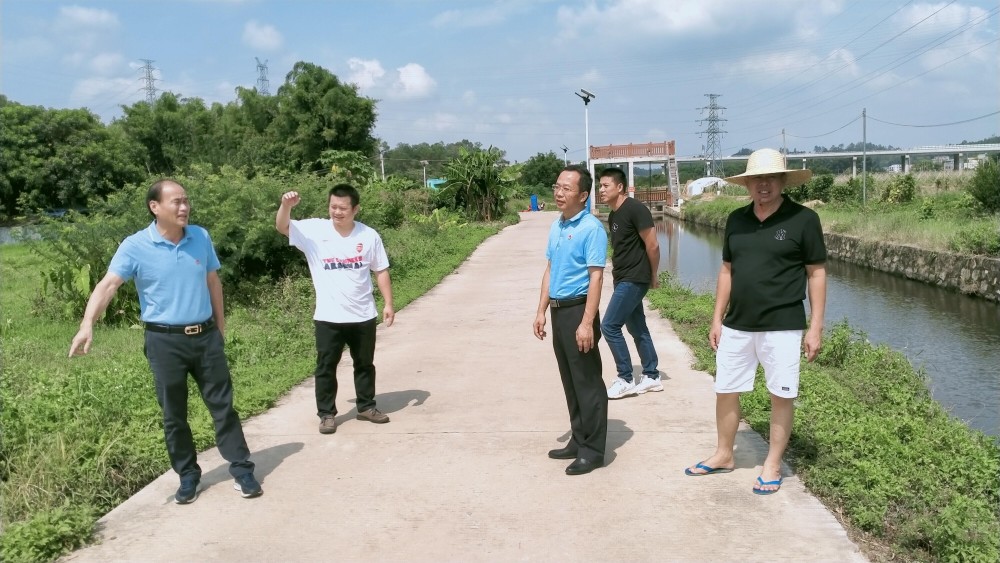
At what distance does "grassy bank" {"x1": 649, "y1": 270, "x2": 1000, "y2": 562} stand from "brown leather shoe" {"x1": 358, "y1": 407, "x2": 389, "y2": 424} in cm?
257

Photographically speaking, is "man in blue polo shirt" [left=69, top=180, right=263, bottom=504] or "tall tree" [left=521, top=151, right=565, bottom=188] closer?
"man in blue polo shirt" [left=69, top=180, right=263, bottom=504]

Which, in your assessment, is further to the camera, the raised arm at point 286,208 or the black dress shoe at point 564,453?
the raised arm at point 286,208

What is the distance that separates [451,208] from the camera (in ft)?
101

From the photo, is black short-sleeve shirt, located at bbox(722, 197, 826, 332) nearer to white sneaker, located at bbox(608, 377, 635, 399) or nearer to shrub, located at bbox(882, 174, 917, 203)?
white sneaker, located at bbox(608, 377, 635, 399)

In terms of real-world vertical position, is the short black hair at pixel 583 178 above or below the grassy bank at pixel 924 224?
above

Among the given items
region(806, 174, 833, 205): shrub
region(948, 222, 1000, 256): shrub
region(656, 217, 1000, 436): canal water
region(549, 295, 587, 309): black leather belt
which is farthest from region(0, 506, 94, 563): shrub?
region(806, 174, 833, 205): shrub

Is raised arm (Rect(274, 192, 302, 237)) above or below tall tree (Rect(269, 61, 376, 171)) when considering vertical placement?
below

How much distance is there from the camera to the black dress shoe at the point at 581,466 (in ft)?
14.4

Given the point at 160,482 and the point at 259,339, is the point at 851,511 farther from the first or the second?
the point at 259,339

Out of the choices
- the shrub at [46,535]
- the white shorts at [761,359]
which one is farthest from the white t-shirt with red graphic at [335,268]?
the white shorts at [761,359]

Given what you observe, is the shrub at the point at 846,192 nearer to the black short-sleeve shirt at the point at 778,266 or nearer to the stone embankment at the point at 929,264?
the stone embankment at the point at 929,264

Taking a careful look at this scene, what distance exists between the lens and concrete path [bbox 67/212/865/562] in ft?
11.6

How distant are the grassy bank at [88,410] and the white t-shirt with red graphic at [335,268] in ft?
3.84

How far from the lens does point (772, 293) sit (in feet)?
13.2
